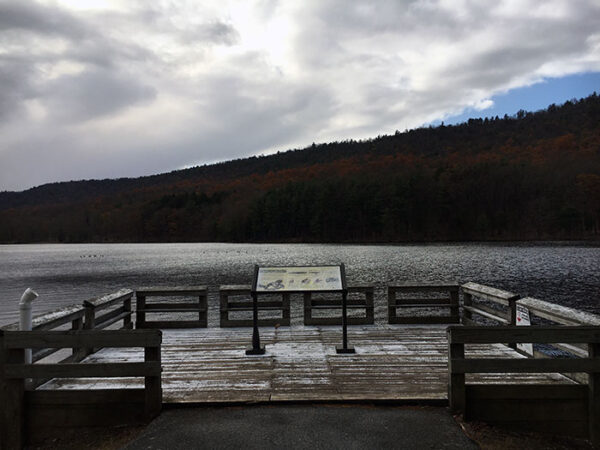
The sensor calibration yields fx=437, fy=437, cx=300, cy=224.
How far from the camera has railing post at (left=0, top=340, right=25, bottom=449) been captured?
4355 mm

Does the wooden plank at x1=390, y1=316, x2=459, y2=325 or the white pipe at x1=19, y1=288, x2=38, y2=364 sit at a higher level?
the white pipe at x1=19, y1=288, x2=38, y2=364

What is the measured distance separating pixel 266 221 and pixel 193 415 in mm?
114548

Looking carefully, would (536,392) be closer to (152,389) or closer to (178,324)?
(152,389)

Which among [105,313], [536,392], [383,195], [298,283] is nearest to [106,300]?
[105,313]

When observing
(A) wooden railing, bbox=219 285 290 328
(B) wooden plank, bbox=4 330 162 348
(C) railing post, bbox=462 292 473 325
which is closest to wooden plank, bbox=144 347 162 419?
(B) wooden plank, bbox=4 330 162 348

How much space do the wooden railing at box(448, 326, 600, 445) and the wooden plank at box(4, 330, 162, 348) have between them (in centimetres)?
310

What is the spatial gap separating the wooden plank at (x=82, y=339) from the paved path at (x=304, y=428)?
33.1 inches

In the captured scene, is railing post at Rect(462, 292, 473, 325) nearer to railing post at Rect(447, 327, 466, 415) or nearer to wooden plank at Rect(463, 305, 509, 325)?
wooden plank at Rect(463, 305, 509, 325)

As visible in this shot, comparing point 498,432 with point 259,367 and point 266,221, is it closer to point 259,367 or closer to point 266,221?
point 259,367

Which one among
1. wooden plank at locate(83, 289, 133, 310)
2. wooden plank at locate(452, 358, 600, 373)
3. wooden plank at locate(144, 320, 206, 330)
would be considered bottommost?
wooden plank at locate(144, 320, 206, 330)

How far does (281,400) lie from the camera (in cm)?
474

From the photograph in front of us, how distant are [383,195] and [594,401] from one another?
325 ft

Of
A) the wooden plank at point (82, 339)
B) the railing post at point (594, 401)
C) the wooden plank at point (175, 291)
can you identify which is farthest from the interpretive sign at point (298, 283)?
the railing post at point (594, 401)

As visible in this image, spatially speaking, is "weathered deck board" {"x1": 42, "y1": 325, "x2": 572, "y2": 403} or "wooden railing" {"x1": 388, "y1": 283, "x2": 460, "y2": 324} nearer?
"weathered deck board" {"x1": 42, "y1": 325, "x2": 572, "y2": 403}
